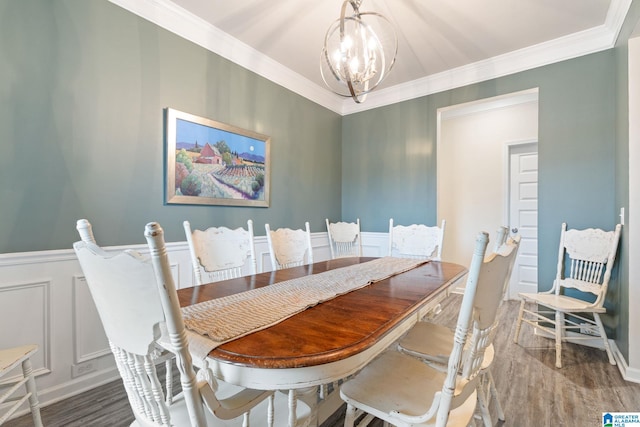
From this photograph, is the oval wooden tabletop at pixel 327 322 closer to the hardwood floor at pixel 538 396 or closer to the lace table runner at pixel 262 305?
the lace table runner at pixel 262 305

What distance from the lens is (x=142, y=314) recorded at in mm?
674

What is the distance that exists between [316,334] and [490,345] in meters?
0.99

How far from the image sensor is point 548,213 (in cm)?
285

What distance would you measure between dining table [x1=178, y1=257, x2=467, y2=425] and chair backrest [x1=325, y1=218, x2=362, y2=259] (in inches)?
64.0

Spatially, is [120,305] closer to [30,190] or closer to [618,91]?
[30,190]

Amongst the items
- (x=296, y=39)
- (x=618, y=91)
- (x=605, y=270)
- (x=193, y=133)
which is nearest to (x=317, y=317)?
(x=193, y=133)

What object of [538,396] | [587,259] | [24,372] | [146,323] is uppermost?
[146,323]

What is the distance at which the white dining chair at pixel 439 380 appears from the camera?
79cm

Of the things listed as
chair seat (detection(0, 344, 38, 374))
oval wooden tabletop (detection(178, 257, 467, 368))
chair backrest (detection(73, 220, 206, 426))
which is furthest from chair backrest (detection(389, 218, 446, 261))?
chair seat (detection(0, 344, 38, 374))

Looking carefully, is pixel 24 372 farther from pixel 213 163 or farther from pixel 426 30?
pixel 426 30

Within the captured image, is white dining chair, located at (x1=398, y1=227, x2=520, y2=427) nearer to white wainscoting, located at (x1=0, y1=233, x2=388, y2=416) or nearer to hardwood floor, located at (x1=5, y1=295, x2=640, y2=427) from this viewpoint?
hardwood floor, located at (x1=5, y1=295, x2=640, y2=427)

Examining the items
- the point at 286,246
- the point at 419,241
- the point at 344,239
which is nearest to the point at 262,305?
the point at 286,246

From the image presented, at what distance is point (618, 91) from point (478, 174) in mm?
1980

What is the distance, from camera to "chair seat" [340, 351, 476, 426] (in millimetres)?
1004
